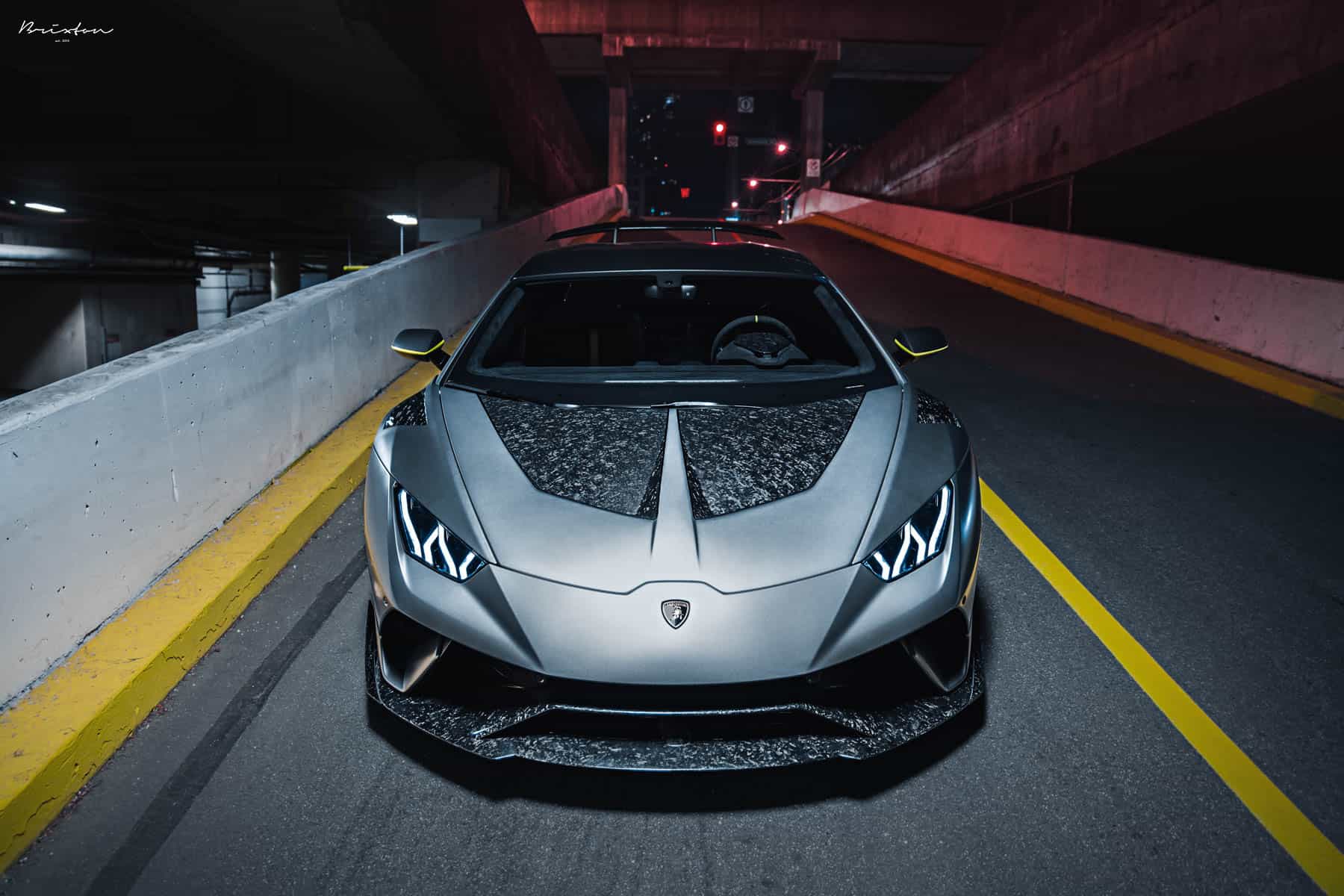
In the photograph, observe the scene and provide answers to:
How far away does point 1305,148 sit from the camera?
42.8 feet

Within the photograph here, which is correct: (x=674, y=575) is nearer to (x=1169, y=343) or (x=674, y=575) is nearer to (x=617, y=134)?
(x=1169, y=343)

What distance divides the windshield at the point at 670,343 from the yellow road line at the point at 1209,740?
130 cm

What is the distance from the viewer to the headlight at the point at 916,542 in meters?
2.59

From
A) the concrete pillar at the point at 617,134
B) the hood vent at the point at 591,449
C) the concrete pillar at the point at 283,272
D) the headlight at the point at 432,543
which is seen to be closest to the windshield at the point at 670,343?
the hood vent at the point at 591,449

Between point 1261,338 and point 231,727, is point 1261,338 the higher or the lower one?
the higher one

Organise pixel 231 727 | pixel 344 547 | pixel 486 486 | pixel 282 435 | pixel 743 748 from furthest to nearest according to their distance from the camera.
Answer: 1. pixel 282 435
2. pixel 344 547
3. pixel 231 727
4. pixel 486 486
5. pixel 743 748

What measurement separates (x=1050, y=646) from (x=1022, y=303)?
35.2ft

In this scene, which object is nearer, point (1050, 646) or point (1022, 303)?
point (1050, 646)

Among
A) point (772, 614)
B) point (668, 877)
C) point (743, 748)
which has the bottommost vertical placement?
point (668, 877)

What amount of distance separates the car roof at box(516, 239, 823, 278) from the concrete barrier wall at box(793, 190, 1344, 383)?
20.7ft

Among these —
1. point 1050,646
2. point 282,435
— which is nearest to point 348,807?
point 1050,646

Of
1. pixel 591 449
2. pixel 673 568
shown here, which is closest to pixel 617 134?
pixel 591 449

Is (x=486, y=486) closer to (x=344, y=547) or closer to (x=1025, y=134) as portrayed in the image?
(x=344, y=547)

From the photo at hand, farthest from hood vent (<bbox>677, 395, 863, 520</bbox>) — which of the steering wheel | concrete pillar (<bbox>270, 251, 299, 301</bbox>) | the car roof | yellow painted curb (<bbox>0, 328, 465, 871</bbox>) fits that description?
concrete pillar (<bbox>270, 251, 299, 301</bbox>)
